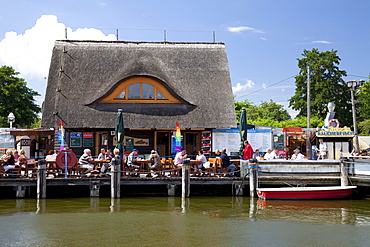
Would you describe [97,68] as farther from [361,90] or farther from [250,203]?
[361,90]

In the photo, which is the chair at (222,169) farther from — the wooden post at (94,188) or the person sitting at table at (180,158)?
the wooden post at (94,188)

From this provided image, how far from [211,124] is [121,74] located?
5883 millimetres

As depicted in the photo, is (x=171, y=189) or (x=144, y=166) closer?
(x=171, y=189)

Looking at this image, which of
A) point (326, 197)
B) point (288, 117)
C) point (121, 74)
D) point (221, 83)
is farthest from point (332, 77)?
point (326, 197)

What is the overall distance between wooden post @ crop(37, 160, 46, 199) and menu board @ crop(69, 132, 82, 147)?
24.1 feet

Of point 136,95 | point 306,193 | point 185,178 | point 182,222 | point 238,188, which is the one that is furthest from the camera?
point 136,95

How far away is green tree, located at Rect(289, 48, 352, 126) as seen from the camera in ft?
151

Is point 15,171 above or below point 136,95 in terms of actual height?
below

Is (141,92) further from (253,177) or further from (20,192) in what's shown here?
(253,177)

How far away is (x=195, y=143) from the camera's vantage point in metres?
26.0

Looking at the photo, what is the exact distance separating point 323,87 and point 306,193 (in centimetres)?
3107

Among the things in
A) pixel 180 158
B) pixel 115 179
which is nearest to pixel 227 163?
pixel 180 158

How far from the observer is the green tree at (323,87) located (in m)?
46.1

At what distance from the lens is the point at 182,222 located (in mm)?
14195
